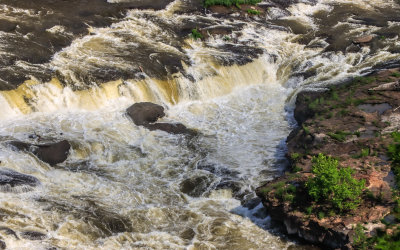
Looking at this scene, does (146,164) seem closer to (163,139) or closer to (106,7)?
(163,139)

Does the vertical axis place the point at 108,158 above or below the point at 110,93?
below

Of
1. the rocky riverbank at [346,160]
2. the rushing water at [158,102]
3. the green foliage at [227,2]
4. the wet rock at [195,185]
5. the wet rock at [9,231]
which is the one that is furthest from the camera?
the green foliage at [227,2]

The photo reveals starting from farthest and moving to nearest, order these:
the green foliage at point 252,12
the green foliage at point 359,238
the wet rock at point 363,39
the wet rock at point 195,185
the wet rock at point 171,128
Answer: the green foliage at point 252,12
the wet rock at point 363,39
the wet rock at point 171,128
the wet rock at point 195,185
the green foliage at point 359,238

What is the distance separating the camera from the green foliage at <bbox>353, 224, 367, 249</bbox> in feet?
27.7

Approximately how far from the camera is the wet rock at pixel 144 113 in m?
14.6

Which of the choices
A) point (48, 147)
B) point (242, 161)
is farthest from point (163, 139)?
point (48, 147)

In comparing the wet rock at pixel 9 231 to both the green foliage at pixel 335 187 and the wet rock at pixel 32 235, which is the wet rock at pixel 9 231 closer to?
the wet rock at pixel 32 235

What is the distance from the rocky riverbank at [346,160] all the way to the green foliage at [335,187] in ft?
0.47

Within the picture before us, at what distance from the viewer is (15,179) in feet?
35.0

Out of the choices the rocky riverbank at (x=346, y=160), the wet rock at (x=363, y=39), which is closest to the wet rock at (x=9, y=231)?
the rocky riverbank at (x=346, y=160)

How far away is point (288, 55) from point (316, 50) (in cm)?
125

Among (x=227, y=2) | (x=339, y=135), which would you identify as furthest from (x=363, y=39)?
(x=339, y=135)

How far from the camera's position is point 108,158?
12.9 meters

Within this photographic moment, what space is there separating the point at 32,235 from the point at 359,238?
614cm
